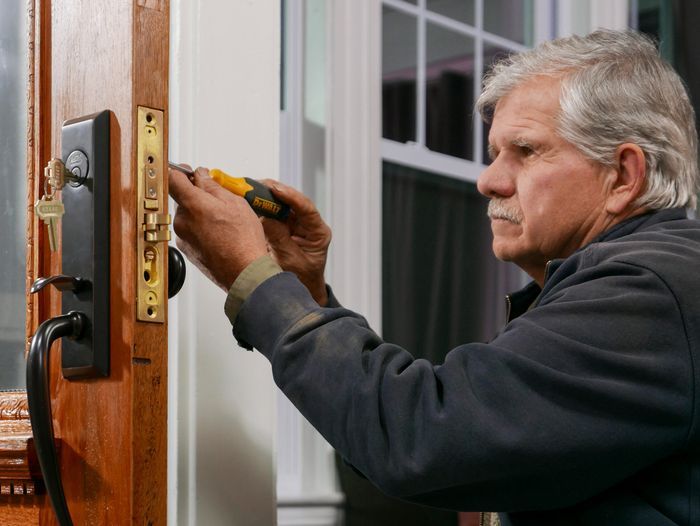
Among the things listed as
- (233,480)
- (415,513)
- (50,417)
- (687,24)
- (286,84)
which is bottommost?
(415,513)

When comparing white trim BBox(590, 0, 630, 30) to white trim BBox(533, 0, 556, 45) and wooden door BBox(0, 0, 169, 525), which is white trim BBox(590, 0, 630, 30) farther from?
wooden door BBox(0, 0, 169, 525)

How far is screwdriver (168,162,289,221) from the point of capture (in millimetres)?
1038

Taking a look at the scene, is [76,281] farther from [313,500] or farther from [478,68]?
[478,68]

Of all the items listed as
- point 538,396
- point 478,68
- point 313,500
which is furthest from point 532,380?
point 478,68

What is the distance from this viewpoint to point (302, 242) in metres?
1.26

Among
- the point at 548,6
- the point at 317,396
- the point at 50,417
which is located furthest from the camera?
the point at 548,6

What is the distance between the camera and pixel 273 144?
4.11 ft

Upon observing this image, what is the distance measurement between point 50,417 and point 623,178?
72cm

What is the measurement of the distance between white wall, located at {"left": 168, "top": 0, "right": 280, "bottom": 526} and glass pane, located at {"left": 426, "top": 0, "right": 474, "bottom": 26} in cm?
170

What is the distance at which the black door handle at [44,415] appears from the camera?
0.83 meters

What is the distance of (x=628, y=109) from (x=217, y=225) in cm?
51

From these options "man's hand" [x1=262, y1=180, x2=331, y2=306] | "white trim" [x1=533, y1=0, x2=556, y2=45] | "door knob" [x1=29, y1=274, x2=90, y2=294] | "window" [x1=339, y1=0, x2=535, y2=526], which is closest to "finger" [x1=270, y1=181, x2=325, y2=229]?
"man's hand" [x1=262, y1=180, x2=331, y2=306]

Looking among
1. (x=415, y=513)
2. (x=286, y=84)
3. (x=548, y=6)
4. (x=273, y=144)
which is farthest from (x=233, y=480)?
(x=548, y=6)

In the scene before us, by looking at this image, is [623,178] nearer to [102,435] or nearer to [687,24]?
[102,435]
